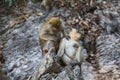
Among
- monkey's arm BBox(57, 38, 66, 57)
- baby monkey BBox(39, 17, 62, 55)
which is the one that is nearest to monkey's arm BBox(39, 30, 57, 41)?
baby monkey BBox(39, 17, 62, 55)

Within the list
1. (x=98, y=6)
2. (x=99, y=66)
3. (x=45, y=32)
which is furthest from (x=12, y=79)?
(x=98, y=6)

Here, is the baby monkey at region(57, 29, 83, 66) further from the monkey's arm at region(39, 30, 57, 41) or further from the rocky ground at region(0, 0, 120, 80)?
the monkey's arm at region(39, 30, 57, 41)

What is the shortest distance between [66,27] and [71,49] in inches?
134

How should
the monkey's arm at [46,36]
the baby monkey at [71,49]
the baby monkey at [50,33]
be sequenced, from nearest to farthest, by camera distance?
the baby monkey at [71,49] → the baby monkey at [50,33] → the monkey's arm at [46,36]

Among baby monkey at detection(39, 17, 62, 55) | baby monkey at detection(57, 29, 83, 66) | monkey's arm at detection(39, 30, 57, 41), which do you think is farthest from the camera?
monkey's arm at detection(39, 30, 57, 41)

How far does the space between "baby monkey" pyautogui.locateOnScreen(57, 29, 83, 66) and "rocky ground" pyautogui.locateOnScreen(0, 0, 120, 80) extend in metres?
0.41

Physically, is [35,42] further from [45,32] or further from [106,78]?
[106,78]

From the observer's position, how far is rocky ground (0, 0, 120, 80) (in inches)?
338

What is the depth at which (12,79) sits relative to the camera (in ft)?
28.7

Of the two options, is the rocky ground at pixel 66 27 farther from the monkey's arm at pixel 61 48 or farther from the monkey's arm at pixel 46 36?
the monkey's arm at pixel 46 36

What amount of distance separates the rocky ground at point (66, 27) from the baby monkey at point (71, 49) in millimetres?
407

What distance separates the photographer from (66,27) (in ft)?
36.3


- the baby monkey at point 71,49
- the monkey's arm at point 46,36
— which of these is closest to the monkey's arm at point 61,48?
the baby monkey at point 71,49

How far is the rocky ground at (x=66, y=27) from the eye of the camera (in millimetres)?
8594
